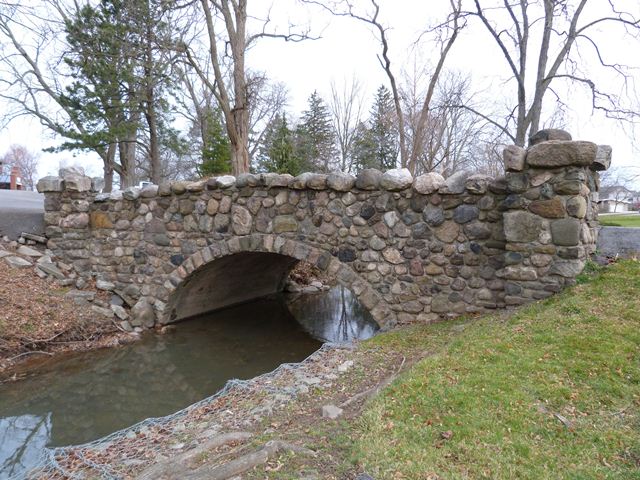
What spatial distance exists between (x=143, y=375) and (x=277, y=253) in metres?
2.38

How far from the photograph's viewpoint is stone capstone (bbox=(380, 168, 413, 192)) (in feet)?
15.8

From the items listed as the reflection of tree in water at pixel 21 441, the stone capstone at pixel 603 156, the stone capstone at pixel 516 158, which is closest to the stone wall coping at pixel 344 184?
the stone capstone at pixel 516 158

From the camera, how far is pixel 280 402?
10.6 ft

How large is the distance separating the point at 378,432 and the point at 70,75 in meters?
14.1

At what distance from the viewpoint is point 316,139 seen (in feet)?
75.5

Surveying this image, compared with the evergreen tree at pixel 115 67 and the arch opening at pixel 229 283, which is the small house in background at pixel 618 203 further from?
the evergreen tree at pixel 115 67

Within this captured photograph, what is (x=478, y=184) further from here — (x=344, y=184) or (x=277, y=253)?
(x=277, y=253)

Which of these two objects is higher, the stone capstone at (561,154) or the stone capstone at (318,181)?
the stone capstone at (561,154)

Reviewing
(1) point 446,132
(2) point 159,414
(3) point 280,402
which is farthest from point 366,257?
(1) point 446,132

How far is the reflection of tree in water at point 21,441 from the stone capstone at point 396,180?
4.21 metres

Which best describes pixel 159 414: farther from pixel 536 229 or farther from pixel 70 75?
pixel 70 75

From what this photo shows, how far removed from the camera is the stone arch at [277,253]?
5.18m

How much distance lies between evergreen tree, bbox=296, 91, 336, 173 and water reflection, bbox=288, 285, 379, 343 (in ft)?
36.2

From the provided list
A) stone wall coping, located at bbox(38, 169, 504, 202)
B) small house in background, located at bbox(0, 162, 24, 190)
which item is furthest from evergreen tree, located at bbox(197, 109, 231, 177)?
small house in background, located at bbox(0, 162, 24, 190)
